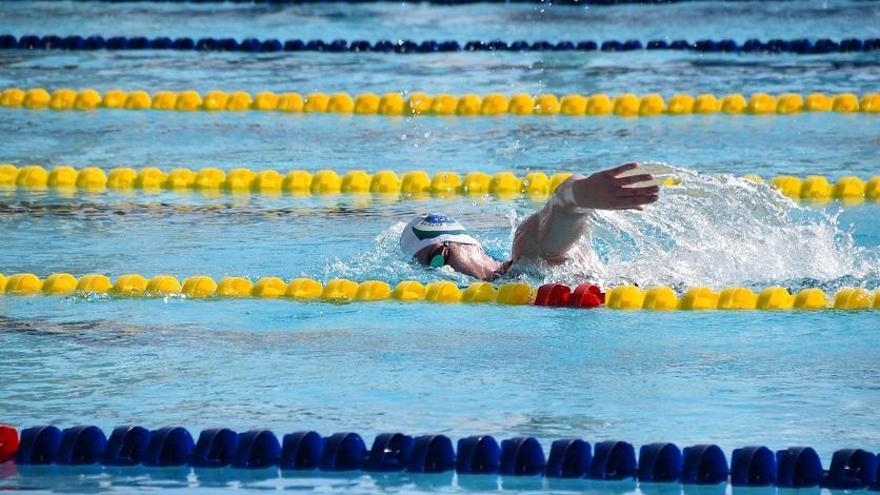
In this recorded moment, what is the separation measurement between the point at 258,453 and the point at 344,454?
226 mm

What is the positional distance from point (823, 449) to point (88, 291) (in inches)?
118

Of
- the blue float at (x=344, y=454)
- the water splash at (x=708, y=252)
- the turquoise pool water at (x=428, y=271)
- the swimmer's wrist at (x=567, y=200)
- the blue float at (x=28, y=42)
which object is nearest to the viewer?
the blue float at (x=344, y=454)

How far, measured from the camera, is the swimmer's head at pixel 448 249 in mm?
6156

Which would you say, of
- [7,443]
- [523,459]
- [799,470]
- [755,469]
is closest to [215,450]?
[7,443]

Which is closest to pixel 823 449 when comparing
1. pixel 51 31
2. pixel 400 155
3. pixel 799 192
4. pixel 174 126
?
pixel 799 192

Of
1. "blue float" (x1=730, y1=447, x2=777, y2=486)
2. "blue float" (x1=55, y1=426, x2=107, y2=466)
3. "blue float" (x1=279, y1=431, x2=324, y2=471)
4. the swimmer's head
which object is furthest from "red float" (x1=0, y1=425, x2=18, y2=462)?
the swimmer's head

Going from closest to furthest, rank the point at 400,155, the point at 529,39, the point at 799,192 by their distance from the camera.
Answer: the point at 799,192 < the point at 400,155 < the point at 529,39

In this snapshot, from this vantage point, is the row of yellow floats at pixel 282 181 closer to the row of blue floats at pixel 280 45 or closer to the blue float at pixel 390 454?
the row of blue floats at pixel 280 45

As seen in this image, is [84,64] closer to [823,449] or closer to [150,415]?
[150,415]

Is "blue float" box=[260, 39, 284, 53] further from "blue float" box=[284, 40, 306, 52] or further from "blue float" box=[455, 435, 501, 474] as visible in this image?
"blue float" box=[455, 435, 501, 474]

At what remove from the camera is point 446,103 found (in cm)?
990

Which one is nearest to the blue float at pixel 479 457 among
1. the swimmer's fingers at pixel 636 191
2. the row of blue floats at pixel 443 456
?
the row of blue floats at pixel 443 456

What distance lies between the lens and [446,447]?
418cm

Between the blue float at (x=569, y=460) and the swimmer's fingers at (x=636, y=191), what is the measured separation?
1223mm
